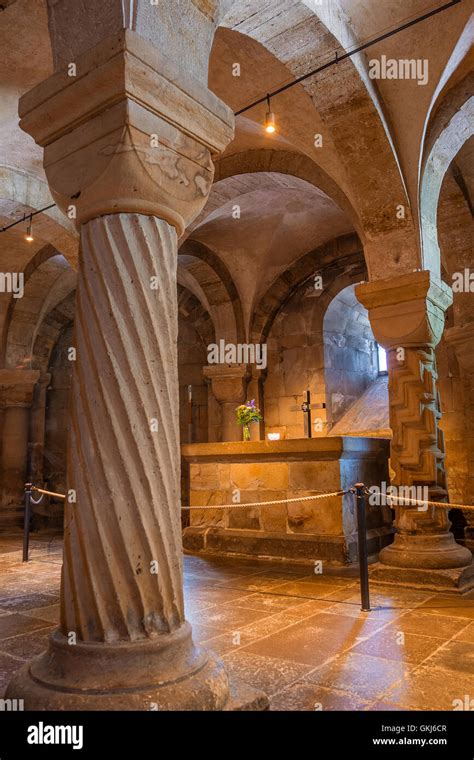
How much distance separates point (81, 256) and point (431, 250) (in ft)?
13.2

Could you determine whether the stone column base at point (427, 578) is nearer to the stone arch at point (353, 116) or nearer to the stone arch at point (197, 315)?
the stone arch at point (353, 116)

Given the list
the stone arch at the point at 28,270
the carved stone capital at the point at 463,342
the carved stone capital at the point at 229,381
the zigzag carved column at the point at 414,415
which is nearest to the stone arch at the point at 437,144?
the zigzag carved column at the point at 414,415

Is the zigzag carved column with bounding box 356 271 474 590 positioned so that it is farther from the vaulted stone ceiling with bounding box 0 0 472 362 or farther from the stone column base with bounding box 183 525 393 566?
the stone column base with bounding box 183 525 393 566

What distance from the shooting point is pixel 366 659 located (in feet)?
9.29

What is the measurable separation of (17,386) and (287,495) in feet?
22.8

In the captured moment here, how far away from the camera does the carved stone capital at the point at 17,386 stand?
10.7 metres

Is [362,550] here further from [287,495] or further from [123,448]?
[123,448]

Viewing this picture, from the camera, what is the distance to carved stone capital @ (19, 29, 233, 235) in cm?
221

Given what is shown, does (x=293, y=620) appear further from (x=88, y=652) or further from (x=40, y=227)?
(x=40, y=227)

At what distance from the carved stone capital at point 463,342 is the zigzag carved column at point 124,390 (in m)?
5.82

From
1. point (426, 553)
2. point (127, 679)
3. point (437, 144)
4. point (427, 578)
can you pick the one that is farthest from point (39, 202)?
point (127, 679)

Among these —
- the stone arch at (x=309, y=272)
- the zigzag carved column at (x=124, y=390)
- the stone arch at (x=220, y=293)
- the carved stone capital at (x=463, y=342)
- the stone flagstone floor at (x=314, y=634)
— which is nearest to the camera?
the zigzag carved column at (x=124, y=390)

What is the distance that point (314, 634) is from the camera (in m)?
3.27
